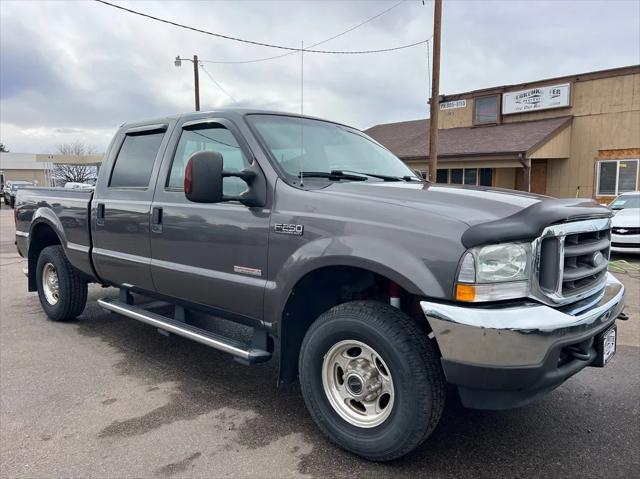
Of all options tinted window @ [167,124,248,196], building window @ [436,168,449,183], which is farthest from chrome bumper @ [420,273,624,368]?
building window @ [436,168,449,183]

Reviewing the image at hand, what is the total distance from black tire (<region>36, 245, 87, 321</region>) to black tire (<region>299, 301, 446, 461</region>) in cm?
342

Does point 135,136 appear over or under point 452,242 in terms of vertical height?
over

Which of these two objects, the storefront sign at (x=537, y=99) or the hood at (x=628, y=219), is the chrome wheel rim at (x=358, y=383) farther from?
the storefront sign at (x=537, y=99)

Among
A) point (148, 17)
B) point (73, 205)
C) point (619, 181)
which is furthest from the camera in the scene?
point (619, 181)

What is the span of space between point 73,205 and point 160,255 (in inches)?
63.7

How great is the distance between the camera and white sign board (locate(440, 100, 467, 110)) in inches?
813

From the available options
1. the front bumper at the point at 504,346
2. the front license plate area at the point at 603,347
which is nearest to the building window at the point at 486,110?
the front license plate area at the point at 603,347

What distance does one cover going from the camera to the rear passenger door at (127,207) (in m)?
4.07

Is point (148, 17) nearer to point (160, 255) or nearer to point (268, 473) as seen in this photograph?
point (160, 255)

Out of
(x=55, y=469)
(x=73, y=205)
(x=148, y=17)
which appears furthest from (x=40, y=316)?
(x=148, y=17)

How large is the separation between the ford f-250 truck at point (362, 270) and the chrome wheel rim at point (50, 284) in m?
1.77

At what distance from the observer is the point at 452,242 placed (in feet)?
7.82

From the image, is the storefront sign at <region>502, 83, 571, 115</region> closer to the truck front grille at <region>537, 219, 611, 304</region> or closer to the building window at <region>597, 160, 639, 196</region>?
the building window at <region>597, 160, 639, 196</region>

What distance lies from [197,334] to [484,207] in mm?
2141
